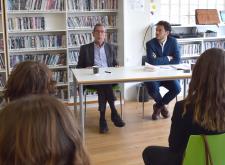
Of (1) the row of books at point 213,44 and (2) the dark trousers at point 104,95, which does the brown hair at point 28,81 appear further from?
(1) the row of books at point 213,44

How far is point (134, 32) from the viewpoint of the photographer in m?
5.32

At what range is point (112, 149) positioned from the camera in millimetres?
3600

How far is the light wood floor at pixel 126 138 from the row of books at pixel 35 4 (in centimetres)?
159

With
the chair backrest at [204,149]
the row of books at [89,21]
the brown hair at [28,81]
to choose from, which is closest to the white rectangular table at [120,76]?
the row of books at [89,21]

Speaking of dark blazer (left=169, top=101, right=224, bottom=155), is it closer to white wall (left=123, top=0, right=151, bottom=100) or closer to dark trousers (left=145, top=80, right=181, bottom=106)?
dark trousers (left=145, top=80, right=181, bottom=106)

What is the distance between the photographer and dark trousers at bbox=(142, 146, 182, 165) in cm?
217

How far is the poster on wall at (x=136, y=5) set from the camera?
520 centimetres

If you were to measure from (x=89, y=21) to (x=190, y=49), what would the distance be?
180 centimetres

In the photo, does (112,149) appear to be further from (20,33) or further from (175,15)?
(175,15)

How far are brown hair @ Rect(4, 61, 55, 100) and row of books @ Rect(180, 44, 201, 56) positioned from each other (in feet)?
13.0

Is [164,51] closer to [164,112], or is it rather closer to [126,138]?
[164,112]

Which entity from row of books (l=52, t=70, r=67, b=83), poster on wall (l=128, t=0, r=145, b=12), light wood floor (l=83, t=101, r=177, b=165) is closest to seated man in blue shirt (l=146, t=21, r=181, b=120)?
light wood floor (l=83, t=101, r=177, b=165)

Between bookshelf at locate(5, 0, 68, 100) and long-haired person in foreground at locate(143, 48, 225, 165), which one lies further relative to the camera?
A: bookshelf at locate(5, 0, 68, 100)

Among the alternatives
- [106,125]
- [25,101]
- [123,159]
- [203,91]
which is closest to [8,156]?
[25,101]
